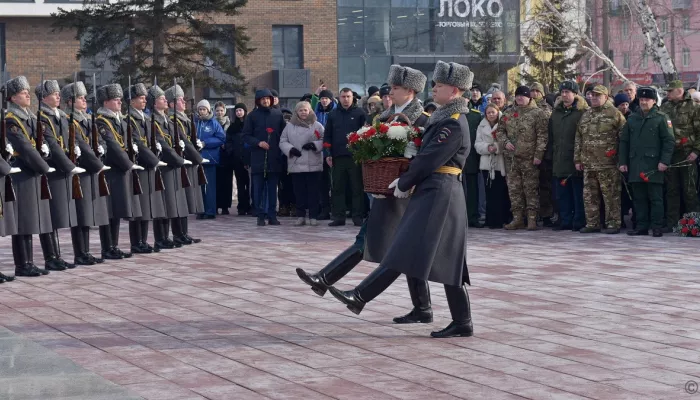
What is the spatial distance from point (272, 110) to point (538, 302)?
9.04 m

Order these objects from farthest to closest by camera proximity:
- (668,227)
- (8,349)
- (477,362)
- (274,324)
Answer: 1. (668,227)
2. (274,324)
3. (8,349)
4. (477,362)

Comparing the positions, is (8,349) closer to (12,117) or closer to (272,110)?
(12,117)

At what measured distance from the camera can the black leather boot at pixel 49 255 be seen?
508 inches

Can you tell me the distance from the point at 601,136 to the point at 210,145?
267 inches

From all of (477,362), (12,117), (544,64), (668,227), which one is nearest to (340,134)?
(668,227)

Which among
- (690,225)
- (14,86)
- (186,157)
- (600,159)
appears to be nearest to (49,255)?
(14,86)

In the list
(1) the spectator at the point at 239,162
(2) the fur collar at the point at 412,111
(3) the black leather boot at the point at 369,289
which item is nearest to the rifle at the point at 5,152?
(2) the fur collar at the point at 412,111

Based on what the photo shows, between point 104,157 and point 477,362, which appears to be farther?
point 104,157

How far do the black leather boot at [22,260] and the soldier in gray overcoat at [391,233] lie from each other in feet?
14.4

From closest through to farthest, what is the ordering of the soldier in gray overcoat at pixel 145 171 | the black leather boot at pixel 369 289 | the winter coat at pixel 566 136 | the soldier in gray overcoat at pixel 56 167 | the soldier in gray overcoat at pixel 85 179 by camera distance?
the black leather boot at pixel 369 289 → the soldier in gray overcoat at pixel 56 167 → the soldier in gray overcoat at pixel 85 179 → the soldier in gray overcoat at pixel 145 171 → the winter coat at pixel 566 136

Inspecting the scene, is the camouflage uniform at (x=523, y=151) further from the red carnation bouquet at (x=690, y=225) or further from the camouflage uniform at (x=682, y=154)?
the red carnation bouquet at (x=690, y=225)

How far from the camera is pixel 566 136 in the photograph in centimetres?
1634

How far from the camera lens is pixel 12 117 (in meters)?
12.2

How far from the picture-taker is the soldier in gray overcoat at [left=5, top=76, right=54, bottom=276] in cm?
1210
